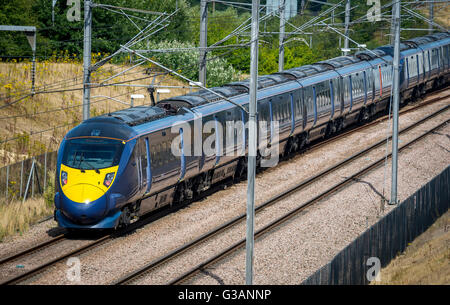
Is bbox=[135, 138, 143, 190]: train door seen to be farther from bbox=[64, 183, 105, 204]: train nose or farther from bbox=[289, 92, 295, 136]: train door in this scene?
bbox=[289, 92, 295, 136]: train door

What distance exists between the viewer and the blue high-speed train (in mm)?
19344

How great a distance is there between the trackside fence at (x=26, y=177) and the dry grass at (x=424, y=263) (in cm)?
1201

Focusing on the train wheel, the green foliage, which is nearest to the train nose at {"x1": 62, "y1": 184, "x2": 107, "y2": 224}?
the train wheel

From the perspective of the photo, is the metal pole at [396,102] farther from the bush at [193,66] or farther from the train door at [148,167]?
the bush at [193,66]

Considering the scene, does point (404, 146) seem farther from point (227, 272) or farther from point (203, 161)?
point (227, 272)

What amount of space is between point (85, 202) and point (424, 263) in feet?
29.6

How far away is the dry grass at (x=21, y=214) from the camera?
20.7 meters

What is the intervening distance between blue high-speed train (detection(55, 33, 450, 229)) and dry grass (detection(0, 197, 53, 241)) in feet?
5.90

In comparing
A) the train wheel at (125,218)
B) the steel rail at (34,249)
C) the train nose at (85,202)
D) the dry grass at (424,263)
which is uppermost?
the train nose at (85,202)

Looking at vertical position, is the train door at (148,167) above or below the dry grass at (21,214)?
above

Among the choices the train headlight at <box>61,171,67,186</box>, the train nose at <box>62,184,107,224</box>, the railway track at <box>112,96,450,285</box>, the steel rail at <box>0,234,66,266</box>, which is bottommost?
the steel rail at <box>0,234,66,266</box>

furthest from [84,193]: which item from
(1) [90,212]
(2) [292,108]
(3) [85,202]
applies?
(2) [292,108]

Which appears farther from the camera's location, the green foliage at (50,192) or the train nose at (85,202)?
the green foliage at (50,192)

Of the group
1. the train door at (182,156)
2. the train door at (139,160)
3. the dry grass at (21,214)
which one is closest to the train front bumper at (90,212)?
the train door at (139,160)
